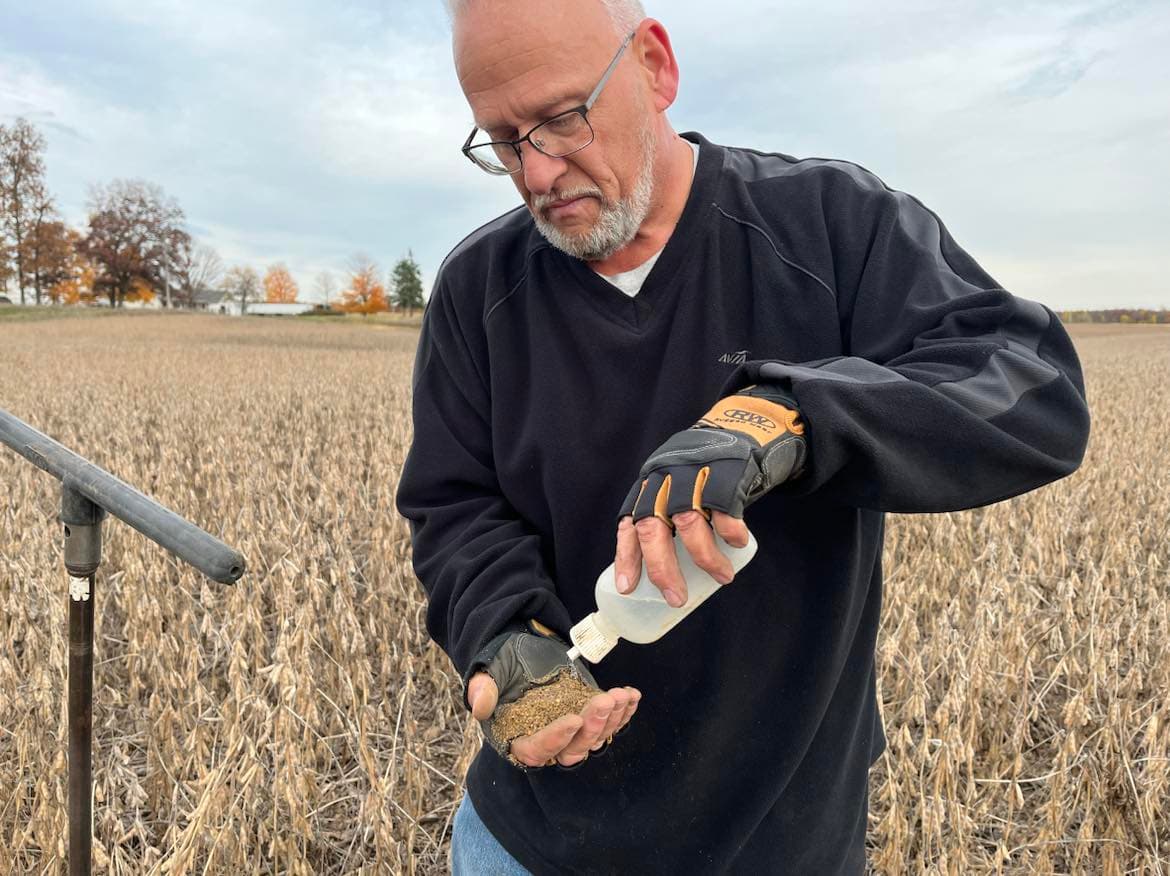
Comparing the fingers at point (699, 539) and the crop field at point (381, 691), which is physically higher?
the fingers at point (699, 539)

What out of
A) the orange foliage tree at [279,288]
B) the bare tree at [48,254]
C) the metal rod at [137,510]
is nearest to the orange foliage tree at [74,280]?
the bare tree at [48,254]

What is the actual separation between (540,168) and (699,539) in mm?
798

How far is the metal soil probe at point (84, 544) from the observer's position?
3.82ft

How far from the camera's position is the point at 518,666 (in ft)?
4.37

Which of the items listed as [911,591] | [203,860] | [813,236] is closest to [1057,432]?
[813,236]

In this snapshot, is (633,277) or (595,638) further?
(633,277)

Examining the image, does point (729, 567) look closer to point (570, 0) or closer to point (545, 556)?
point (545, 556)

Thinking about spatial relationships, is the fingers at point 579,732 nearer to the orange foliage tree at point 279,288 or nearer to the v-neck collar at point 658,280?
the v-neck collar at point 658,280

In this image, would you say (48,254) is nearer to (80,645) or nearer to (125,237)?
(125,237)

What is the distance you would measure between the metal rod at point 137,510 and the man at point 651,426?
440 mm

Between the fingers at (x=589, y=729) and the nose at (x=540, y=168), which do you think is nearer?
the fingers at (x=589, y=729)

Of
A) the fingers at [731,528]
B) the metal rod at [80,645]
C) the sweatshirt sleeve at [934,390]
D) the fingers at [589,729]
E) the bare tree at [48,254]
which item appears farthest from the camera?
the bare tree at [48,254]

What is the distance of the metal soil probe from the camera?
116 centimetres

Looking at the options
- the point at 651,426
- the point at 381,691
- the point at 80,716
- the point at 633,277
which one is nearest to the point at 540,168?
the point at 633,277
